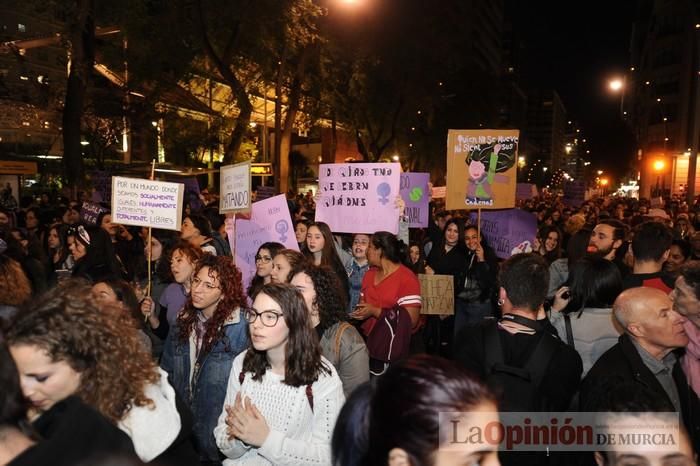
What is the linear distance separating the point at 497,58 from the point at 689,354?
142 meters

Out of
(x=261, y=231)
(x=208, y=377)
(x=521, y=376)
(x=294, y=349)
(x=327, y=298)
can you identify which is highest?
(x=261, y=231)

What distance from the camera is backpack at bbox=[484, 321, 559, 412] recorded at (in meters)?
2.94

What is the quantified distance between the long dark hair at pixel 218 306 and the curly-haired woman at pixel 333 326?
55 centimetres

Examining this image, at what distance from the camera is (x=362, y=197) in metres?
7.19

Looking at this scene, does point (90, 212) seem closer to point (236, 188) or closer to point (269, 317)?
point (236, 188)

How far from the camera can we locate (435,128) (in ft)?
131

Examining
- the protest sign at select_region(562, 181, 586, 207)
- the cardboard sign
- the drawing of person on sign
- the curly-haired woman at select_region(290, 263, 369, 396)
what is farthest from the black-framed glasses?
the protest sign at select_region(562, 181, 586, 207)

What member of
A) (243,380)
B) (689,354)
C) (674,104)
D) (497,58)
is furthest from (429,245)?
(497,58)

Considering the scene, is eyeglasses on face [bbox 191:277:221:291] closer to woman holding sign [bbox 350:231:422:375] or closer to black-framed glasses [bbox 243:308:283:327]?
black-framed glasses [bbox 243:308:283:327]

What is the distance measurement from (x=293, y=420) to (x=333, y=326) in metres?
0.93

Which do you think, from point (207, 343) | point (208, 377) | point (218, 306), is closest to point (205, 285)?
point (218, 306)

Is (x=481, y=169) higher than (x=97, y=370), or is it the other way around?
(x=481, y=169)

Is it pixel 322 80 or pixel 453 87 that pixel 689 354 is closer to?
pixel 322 80

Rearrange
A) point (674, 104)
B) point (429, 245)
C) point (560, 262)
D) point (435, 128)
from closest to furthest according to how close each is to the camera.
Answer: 1. point (560, 262)
2. point (429, 245)
3. point (435, 128)
4. point (674, 104)
